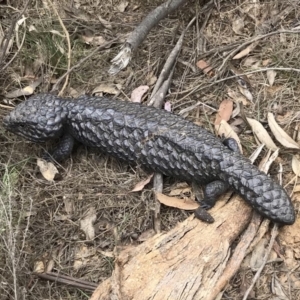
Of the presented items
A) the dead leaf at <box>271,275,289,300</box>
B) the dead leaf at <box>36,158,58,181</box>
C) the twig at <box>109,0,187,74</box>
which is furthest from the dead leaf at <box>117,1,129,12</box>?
the dead leaf at <box>271,275,289,300</box>

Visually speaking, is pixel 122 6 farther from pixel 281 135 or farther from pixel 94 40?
pixel 281 135

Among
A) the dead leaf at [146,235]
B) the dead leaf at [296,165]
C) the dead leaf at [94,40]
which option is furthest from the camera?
the dead leaf at [94,40]

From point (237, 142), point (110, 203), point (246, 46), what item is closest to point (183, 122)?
point (237, 142)

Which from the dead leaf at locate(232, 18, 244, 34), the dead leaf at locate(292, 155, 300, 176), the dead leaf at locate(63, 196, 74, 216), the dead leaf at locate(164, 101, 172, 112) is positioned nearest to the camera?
the dead leaf at locate(292, 155, 300, 176)

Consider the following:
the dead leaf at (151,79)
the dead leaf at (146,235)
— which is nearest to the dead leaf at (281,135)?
the dead leaf at (151,79)

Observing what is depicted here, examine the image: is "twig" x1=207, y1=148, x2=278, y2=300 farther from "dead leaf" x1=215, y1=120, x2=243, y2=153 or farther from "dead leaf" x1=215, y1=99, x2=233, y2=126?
"dead leaf" x1=215, y1=99, x2=233, y2=126

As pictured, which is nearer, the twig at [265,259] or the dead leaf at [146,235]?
the twig at [265,259]

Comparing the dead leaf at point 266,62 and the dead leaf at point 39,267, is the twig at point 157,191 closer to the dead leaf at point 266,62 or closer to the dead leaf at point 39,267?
the dead leaf at point 39,267

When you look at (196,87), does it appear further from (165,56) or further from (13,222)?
(13,222)
